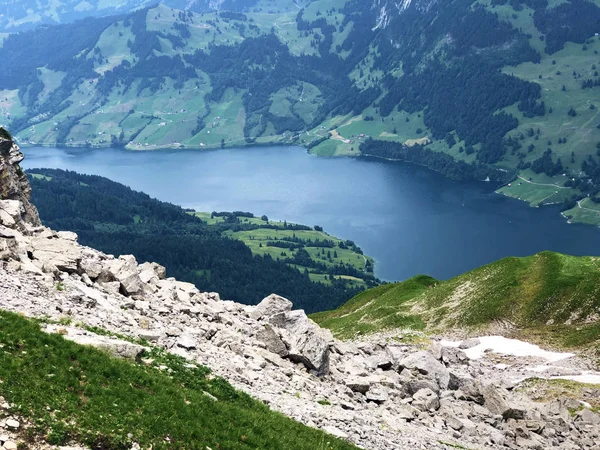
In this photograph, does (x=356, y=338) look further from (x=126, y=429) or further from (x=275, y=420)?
(x=126, y=429)

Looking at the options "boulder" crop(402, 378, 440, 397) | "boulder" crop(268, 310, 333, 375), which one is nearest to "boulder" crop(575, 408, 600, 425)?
"boulder" crop(402, 378, 440, 397)

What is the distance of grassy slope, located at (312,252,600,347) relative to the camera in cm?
6234

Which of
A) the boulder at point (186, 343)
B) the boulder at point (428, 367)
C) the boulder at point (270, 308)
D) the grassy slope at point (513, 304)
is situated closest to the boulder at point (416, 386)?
the boulder at point (428, 367)

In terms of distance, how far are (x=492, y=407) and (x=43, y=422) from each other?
97.9 ft

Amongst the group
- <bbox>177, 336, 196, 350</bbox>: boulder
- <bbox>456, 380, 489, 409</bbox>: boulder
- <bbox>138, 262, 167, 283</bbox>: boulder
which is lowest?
<bbox>456, 380, 489, 409</bbox>: boulder

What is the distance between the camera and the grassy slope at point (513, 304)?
205 feet

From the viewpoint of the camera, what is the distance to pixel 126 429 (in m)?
21.4

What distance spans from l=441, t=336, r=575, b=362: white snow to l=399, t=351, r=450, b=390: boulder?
15863mm

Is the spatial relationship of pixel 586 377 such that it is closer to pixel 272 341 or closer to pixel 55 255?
pixel 272 341

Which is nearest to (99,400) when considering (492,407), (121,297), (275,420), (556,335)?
(275,420)

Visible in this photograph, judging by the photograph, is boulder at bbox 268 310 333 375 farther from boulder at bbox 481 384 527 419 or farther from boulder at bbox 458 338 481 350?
boulder at bbox 458 338 481 350

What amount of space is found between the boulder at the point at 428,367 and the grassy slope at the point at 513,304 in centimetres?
1909

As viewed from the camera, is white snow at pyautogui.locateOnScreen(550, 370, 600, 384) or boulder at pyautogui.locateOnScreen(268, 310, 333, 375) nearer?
boulder at pyautogui.locateOnScreen(268, 310, 333, 375)

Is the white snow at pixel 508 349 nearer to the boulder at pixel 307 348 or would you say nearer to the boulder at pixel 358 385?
the boulder at pixel 358 385
